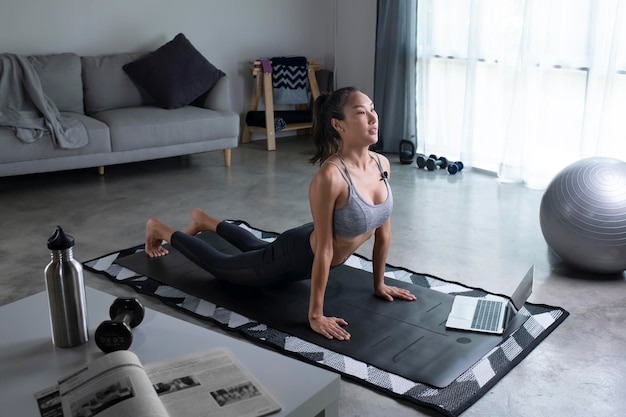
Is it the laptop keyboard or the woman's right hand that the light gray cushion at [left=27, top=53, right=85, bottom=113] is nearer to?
the woman's right hand

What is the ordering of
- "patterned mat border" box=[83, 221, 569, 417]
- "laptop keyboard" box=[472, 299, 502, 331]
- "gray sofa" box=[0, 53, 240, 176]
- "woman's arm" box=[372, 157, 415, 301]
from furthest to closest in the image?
"gray sofa" box=[0, 53, 240, 176]
"woman's arm" box=[372, 157, 415, 301]
"laptop keyboard" box=[472, 299, 502, 331]
"patterned mat border" box=[83, 221, 569, 417]

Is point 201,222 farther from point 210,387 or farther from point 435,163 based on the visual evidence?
point 435,163

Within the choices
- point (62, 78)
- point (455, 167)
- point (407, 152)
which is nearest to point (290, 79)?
point (407, 152)

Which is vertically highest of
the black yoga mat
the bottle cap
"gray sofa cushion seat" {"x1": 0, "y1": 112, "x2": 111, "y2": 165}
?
the bottle cap

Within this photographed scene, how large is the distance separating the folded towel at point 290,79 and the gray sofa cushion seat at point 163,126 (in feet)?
2.73

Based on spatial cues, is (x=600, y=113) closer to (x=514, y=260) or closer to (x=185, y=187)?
(x=514, y=260)

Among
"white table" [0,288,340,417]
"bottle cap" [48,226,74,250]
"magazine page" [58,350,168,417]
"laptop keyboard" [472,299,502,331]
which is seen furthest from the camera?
"laptop keyboard" [472,299,502,331]

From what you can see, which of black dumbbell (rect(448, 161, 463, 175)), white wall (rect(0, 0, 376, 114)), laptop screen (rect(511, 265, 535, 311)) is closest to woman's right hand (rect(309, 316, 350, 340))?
laptop screen (rect(511, 265, 535, 311))

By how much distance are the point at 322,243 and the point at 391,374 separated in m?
0.50

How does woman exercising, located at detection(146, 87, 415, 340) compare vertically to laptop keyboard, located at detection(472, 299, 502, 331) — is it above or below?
above

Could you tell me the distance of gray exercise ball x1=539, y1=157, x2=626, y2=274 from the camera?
305 centimetres

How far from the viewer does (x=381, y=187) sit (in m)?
2.66

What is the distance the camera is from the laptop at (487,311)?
2621mm

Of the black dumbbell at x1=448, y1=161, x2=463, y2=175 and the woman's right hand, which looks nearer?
the woman's right hand
